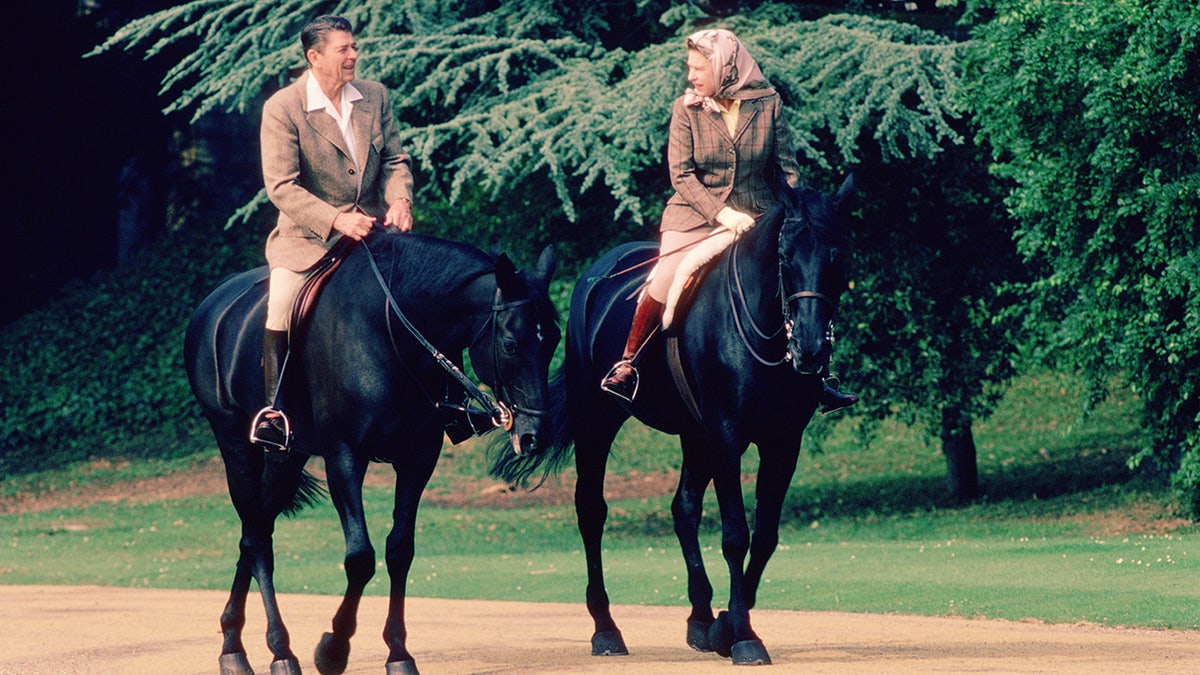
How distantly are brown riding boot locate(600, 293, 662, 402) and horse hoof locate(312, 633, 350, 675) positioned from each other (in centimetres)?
195

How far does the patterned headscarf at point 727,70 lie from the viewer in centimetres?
872

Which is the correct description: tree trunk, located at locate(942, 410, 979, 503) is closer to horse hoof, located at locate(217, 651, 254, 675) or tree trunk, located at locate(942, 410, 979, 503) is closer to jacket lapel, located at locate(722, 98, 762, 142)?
jacket lapel, located at locate(722, 98, 762, 142)

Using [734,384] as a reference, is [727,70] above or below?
above

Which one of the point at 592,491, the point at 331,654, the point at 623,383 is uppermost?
the point at 623,383

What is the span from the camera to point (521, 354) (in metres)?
7.39

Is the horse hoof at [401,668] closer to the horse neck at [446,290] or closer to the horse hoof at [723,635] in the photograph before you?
the horse neck at [446,290]

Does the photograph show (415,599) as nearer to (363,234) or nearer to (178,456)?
(363,234)

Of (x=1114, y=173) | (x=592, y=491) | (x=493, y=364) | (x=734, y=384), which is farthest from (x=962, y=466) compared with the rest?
(x=493, y=364)

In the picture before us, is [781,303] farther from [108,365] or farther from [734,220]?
[108,365]

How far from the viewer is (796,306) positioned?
786 cm

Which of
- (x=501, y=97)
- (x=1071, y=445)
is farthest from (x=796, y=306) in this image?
(x=1071, y=445)

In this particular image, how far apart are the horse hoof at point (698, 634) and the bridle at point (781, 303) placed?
158cm

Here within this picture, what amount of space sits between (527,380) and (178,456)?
1886 cm

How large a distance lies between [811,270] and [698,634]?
225 cm
